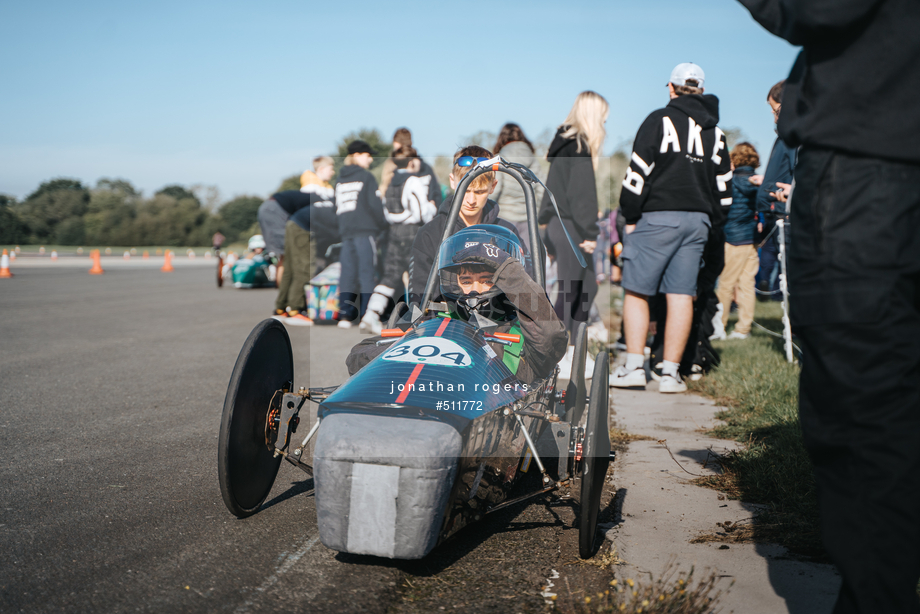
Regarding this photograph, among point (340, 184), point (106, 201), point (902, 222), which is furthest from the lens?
point (106, 201)

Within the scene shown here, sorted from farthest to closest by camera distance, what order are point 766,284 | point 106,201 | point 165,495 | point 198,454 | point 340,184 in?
point 106,201
point 766,284
point 340,184
point 198,454
point 165,495

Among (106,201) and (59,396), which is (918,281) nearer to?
(59,396)

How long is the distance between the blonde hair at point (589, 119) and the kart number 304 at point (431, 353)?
372cm

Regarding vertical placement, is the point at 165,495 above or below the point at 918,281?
below

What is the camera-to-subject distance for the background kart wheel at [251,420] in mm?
2787

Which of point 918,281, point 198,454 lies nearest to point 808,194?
point 918,281

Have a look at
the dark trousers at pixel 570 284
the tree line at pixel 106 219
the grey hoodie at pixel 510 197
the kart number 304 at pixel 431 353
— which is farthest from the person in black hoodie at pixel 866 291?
the tree line at pixel 106 219

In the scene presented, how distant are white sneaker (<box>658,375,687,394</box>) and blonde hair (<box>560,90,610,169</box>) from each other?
197cm

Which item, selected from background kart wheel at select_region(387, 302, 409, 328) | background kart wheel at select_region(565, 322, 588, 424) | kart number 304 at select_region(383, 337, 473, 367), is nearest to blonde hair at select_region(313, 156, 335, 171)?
background kart wheel at select_region(387, 302, 409, 328)

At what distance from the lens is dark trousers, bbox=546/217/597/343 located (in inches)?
225

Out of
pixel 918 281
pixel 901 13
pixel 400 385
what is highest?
pixel 901 13

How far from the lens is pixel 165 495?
10.9ft

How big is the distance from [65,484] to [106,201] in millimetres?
80136

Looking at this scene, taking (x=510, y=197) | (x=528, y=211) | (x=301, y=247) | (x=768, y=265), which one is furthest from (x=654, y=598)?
(x=768, y=265)
